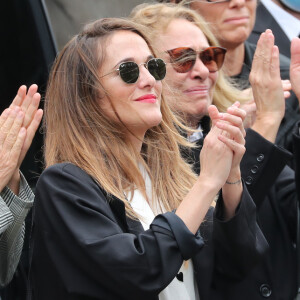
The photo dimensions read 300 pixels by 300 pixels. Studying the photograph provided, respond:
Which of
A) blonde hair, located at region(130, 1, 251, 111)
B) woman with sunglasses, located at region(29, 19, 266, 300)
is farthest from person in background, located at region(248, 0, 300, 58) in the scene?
woman with sunglasses, located at region(29, 19, 266, 300)

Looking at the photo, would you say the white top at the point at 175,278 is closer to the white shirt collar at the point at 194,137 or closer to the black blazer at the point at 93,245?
the black blazer at the point at 93,245

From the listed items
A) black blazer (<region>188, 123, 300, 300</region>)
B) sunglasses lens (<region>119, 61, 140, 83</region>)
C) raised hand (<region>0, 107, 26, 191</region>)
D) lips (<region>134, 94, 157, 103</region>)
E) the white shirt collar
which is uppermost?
sunglasses lens (<region>119, 61, 140, 83</region>)

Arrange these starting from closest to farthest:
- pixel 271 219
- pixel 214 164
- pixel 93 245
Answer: pixel 93 245 → pixel 214 164 → pixel 271 219

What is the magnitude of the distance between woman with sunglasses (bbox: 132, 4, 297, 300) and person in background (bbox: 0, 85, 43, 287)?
0.58 meters

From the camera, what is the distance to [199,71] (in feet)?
10.8

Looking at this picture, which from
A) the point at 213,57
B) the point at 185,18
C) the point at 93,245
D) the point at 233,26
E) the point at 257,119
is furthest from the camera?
the point at 233,26

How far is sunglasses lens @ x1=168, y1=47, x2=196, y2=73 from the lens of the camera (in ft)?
10.8

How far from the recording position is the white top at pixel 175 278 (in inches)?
97.4

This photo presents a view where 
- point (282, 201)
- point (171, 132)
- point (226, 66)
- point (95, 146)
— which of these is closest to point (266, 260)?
point (282, 201)

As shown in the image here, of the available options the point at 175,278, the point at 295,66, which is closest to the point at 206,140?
the point at 175,278

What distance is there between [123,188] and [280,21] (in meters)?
2.44

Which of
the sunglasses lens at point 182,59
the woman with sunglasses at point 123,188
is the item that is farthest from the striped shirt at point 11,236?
the sunglasses lens at point 182,59

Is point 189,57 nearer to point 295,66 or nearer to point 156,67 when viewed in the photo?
point 295,66

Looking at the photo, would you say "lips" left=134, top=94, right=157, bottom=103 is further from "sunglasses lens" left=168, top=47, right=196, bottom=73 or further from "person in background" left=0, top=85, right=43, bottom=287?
"sunglasses lens" left=168, top=47, right=196, bottom=73
